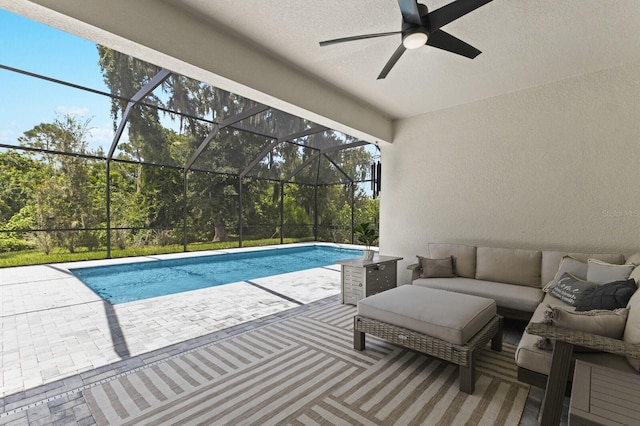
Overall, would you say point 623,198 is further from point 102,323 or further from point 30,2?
point 102,323

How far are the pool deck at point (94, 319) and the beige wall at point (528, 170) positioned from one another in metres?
2.27

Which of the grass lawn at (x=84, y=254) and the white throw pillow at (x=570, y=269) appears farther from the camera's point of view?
the grass lawn at (x=84, y=254)

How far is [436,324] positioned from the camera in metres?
2.33

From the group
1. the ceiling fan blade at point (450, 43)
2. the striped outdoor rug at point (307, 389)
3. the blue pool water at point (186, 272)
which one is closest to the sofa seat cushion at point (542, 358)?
the striped outdoor rug at point (307, 389)

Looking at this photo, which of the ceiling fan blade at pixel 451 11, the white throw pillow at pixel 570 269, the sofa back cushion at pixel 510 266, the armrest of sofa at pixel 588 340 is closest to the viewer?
the armrest of sofa at pixel 588 340

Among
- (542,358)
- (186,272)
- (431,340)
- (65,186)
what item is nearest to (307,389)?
(431,340)

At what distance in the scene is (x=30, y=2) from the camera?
1833 millimetres

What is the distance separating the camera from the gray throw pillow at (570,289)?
2.74 metres

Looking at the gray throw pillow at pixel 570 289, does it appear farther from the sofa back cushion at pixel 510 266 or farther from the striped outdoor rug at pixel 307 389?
the striped outdoor rug at pixel 307 389

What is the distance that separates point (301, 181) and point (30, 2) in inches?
397

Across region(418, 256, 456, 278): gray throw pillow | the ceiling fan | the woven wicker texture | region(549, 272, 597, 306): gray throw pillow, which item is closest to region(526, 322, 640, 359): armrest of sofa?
the woven wicker texture

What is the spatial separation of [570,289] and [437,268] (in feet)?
4.63

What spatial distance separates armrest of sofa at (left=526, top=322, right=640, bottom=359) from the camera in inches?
59.9

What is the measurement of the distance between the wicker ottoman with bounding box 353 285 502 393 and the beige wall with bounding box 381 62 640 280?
1.92 m
